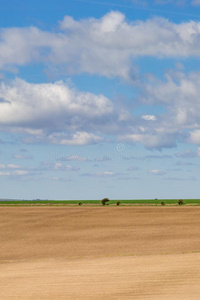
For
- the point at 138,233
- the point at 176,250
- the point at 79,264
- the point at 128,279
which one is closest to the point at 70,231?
the point at 138,233

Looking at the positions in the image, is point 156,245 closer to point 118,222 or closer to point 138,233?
point 138,233

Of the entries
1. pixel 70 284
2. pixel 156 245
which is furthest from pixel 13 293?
pixel 156 245

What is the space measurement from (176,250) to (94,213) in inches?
1125

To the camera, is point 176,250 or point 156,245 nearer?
point 176,250

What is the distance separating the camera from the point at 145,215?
58438 mm

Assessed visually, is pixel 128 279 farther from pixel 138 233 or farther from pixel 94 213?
pixel 94 213

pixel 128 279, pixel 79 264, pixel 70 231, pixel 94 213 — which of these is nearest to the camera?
pixel 128 279

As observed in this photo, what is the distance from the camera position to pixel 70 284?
1872 centimetres

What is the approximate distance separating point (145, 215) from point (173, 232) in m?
13.6

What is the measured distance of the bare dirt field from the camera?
17.4 metres

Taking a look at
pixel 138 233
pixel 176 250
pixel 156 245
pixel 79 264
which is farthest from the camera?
pixel 138 233

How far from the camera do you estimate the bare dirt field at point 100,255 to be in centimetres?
1739

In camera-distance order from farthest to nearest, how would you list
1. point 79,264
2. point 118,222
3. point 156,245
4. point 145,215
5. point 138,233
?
point 145,215
point 118,222
point 138,233
point 156,245
point 79,264

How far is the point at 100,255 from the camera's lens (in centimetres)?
3222
